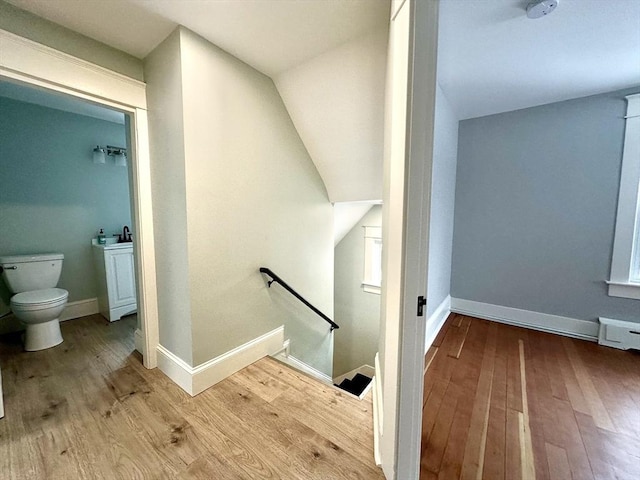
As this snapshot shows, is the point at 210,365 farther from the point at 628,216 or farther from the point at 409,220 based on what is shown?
the point at 628,216

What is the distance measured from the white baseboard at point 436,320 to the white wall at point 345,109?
1.33 m

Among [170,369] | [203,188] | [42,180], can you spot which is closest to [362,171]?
[203,188]

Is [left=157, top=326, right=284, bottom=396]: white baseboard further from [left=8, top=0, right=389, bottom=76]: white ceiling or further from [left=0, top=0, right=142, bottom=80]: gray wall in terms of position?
[left=8, top=0, right=389, bottom=76]: white ceiling

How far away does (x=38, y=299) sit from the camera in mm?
1933

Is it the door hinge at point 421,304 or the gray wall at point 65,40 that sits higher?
the gray wall at point 65,40

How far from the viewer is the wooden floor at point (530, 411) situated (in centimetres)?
115

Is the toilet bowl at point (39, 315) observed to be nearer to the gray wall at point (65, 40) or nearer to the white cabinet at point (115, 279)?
the white cabinet at point (115, 279)

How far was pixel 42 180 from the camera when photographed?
7.79 ft

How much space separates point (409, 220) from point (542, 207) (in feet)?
8.56

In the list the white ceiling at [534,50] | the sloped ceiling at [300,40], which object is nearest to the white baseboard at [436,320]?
the sloped ceiling at [300,40]

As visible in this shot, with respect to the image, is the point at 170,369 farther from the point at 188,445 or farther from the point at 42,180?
Answer: the point at 42,180

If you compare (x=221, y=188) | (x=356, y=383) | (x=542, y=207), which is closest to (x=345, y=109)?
(x=221, y=188)

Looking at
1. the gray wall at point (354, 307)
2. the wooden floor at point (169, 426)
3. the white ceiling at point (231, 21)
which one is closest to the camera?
the wooden floor at point (169, 426)

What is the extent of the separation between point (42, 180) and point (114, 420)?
2507 millimetres
